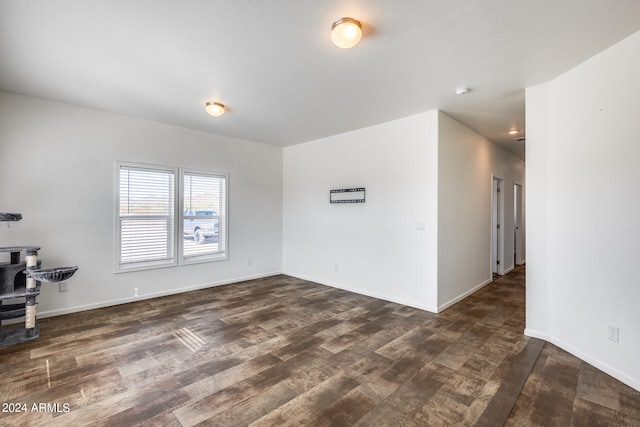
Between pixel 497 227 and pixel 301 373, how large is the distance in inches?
215

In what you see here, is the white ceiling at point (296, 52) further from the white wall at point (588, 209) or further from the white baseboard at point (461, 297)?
the white baseboard at point (461, 297)

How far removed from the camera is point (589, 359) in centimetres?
258

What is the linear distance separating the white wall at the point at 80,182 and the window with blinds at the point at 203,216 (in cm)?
20

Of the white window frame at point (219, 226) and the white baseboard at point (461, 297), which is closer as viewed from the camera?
the white baseboard at point (461, 297)

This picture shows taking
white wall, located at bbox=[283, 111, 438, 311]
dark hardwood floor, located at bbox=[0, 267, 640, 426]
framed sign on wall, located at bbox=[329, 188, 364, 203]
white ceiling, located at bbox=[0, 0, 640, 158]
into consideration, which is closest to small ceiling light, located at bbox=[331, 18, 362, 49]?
white ceiling, located at bbox=[0, 0, 640, 158]

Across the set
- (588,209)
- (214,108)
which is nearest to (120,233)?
(214,108)

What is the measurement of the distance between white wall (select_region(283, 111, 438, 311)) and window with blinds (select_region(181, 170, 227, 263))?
4.71ft

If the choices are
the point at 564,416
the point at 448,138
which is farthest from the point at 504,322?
the point at 448,138

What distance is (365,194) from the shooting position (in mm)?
4727

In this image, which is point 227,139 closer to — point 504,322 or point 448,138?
point 448,138

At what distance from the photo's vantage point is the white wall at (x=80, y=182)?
3471mm

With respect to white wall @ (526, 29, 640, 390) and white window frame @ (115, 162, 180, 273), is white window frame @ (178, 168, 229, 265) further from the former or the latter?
white wall @ (526, 29, 640, 390)

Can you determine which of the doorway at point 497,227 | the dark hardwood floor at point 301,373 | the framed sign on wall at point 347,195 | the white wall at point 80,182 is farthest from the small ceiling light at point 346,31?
the doorway at point 497,227

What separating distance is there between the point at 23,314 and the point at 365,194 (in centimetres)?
455
